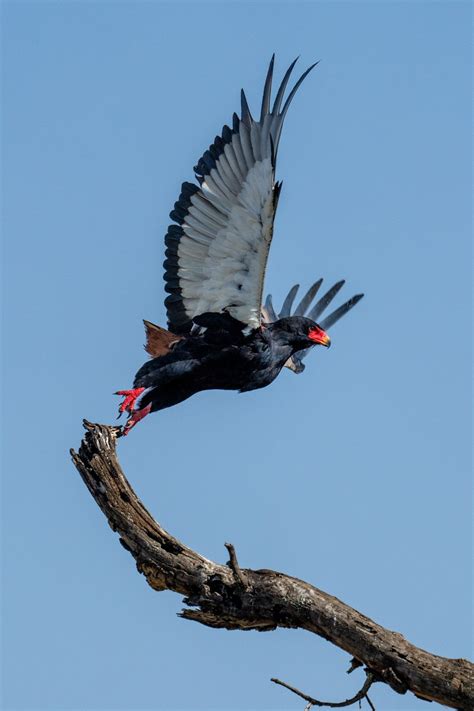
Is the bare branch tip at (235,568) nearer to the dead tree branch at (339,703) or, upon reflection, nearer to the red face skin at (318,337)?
the dead tree branch at (339,703)

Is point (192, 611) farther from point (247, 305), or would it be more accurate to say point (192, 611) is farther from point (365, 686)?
point (247, 305)

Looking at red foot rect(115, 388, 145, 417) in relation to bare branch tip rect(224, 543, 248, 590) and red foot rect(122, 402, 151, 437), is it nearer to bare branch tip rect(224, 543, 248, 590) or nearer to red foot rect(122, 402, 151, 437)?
red foot rect(122, 402, 151, 437)

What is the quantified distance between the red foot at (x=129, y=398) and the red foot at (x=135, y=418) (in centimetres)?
8

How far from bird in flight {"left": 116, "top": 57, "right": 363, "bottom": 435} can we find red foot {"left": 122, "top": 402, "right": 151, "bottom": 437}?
0.01 m

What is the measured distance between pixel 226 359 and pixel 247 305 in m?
0.61

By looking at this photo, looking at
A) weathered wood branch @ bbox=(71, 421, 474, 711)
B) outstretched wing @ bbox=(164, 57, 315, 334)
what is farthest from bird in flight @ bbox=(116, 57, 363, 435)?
weathered wood branch @ bbox=(71, 421, 474, 711)

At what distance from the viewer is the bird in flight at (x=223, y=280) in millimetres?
11055

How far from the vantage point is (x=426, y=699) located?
853 centimetres

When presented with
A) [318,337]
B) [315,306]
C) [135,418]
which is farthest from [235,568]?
[315,306]

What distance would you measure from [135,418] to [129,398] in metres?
0.26

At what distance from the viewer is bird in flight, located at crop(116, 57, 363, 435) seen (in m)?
11.1

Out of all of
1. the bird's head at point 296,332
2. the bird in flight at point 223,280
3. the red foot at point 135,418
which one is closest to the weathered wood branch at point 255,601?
the red foot at point 135,418

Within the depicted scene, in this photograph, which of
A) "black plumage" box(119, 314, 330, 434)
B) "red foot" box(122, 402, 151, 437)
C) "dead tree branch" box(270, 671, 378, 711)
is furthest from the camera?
"black plumage" box(119, 314, 330, 434)

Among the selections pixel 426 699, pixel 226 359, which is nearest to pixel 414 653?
pixel 426 699
